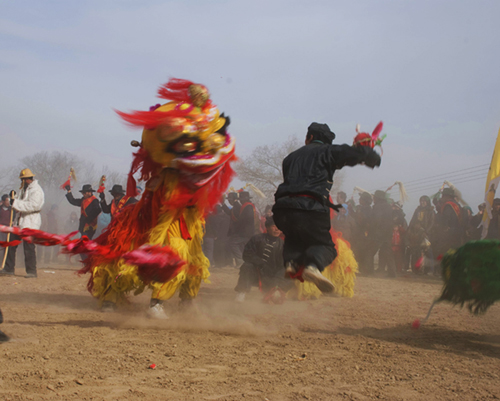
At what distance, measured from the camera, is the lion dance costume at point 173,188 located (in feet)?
14.1

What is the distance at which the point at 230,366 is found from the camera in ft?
9.98

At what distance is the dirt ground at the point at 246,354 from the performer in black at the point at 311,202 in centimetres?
67

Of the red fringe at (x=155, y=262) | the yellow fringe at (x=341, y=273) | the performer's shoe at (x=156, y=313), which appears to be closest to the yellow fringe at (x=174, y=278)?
the performer's shoe at (x=156, y=313)

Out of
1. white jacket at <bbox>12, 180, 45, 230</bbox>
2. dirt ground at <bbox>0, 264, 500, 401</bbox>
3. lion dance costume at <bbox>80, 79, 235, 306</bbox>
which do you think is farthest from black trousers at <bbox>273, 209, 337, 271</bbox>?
white jacket at <bbox>12, 180, 45, 230</bbox>

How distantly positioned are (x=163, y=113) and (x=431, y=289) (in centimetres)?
583

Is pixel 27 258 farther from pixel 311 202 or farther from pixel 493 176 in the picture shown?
pixel 493 176

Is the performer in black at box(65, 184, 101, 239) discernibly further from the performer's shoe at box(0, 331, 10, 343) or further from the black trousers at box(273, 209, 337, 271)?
the black trousers at box(273, 209, 337, 271)

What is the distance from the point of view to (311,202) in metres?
3.55

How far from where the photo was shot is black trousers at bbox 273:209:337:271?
11.5ft

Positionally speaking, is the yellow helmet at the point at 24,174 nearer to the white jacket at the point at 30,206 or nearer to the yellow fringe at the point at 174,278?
the white jacket at the point at 30,206

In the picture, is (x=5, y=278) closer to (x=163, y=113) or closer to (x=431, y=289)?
(x=163, y=113)

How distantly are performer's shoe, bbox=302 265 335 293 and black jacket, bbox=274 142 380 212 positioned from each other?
0.47 metres

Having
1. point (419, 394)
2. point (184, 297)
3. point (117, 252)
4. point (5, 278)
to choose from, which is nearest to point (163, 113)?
point (117, 252)

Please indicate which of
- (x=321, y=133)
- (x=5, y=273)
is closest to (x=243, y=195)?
(x=5, y=273)
